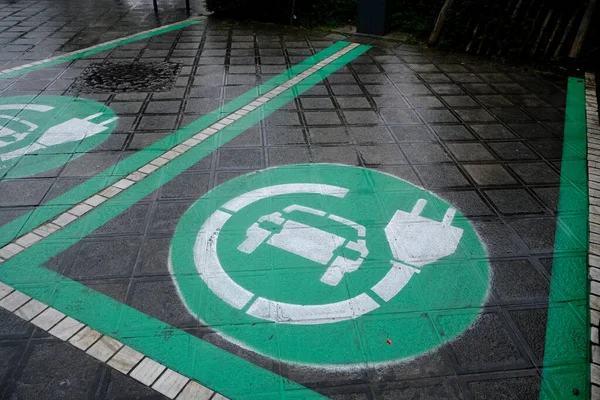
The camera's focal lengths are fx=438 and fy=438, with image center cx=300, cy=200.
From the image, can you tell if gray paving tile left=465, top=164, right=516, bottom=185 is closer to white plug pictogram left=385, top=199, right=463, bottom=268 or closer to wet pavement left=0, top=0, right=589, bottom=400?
wet pavement left=0, top=0, right=589, bottom=400

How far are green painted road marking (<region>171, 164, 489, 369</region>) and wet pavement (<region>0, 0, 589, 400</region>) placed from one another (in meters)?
0.03

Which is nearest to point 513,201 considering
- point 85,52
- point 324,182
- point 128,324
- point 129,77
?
point 324,182

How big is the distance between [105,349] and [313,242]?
5.93 ft

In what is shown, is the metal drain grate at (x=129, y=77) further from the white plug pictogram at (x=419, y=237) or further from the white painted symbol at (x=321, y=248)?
the white plug pictogram at (x=419, y=237)

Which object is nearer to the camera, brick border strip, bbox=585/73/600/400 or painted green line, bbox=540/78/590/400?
painted green line, bbox=540/78/590/400

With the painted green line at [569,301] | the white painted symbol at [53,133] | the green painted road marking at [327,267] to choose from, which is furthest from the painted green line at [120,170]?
the painted green line at [569,301]

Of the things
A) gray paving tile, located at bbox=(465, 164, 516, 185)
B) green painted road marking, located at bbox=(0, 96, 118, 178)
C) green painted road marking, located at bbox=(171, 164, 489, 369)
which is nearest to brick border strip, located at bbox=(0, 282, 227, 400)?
green painted road marking, located at bbox=(171, 164, 489, 369)

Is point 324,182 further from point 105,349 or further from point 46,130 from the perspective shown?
point 46,130

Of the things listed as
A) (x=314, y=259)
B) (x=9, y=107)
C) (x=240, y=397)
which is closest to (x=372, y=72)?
(x=314, y=259)

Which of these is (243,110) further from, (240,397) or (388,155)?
(240,397)

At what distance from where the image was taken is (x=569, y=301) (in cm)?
335

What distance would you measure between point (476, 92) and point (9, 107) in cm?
710

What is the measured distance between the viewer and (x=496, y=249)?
3865mm

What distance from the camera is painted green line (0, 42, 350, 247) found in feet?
13.4
